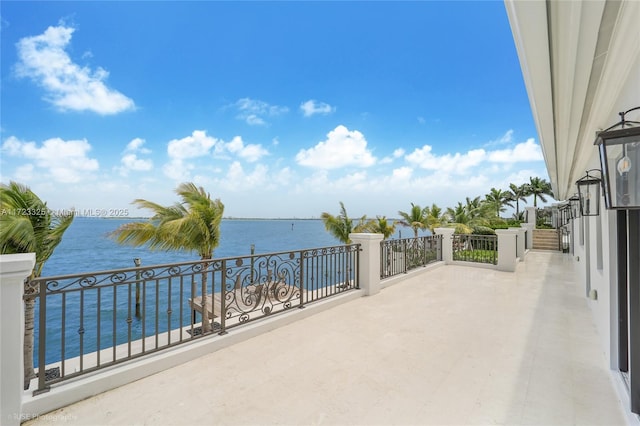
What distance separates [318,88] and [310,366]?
49.2 feet

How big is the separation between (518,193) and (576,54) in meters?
39.0

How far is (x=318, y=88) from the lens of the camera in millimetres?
15172

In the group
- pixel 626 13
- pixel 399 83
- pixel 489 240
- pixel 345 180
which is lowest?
pixel 489 240

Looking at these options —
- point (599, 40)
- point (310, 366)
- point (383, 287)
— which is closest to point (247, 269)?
point (310, 366)

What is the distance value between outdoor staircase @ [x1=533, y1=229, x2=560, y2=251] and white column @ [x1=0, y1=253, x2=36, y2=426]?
60.4ft

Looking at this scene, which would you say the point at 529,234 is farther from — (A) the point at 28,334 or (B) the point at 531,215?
(A) the point at 28,334

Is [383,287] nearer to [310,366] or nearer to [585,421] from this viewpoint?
[310,366]

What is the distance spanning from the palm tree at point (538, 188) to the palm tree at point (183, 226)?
124ft

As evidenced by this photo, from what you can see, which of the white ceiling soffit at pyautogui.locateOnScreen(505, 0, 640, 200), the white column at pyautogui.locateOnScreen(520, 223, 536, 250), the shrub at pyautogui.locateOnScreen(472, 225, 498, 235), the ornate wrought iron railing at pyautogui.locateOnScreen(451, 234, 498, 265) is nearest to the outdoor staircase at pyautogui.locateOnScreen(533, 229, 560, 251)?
the white column at pyautogui.locateOnScreen(520, 223, 536, 250)

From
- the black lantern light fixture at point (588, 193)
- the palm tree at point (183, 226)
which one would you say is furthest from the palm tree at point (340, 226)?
the black lantern light fixture at point (588, 193)

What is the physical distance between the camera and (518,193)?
33406 mm

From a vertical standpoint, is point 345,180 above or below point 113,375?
above

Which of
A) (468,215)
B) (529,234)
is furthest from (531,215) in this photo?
(468,215)

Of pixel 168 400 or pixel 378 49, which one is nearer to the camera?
pixel 168 400
